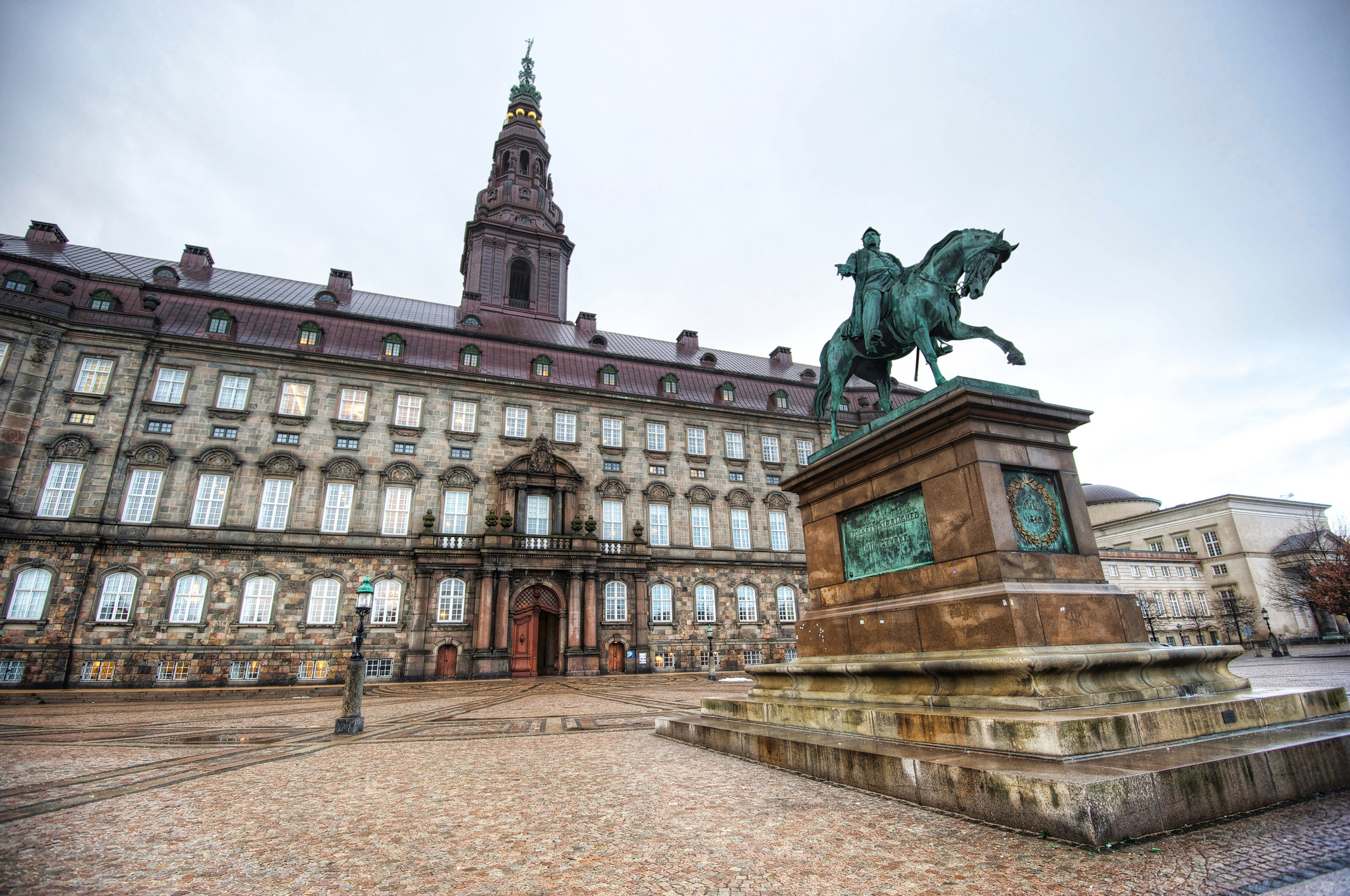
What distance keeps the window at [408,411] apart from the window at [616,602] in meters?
13.6

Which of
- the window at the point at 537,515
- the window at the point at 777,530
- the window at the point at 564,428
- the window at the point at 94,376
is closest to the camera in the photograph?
the window at the point at 94,376

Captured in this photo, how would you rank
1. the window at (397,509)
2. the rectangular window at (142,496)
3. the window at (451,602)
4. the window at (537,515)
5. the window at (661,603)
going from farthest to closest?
the window at (661,603)
the window at (537,515)
the window at (397,509)
the window at (451,602)
the rectangular window at (142,496)

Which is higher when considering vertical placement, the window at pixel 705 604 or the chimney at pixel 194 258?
the chimney at pixel 194 258

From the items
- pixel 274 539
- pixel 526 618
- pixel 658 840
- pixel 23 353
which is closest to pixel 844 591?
pixel 658 840

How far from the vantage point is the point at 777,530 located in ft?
126

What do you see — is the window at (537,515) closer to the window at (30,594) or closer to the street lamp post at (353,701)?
the window at (30,594)

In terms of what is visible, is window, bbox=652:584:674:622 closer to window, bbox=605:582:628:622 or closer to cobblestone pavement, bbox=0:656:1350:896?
window, bbox=605:582:628:622

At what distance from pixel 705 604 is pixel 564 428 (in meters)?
13.1

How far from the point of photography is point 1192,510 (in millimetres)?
57781

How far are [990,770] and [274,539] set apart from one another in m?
32.5

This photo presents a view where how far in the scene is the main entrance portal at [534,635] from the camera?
98.7 ft

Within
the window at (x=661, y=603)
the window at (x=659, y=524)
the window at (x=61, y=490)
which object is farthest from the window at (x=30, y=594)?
the window at (x=659, y=524)

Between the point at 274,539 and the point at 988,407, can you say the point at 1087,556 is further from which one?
the point at 274,539

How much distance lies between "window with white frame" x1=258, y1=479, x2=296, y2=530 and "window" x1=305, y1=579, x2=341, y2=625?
342 cm
